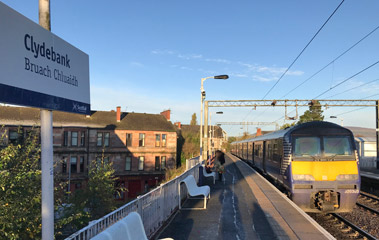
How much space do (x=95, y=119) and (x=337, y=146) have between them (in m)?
Answer: 33.9

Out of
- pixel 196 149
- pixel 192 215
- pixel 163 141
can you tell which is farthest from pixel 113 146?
pixel 192 215

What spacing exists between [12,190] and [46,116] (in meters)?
3.81

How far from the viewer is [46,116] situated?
139 inches

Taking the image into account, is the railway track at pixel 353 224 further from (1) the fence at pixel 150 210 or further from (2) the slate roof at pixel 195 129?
(2) the slate roof at pixel 195 129

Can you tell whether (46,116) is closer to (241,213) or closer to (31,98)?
(31,98)

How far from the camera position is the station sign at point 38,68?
272cm

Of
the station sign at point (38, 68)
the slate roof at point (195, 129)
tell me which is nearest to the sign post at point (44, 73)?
the station sign at point (38, 68)

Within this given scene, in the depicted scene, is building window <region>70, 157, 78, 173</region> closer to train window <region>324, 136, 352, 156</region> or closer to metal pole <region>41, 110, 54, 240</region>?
train window <region>324, 136, 352, 156</region>

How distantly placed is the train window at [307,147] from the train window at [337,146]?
279 mm

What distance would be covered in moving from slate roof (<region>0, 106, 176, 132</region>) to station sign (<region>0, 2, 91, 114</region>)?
31.3 meters

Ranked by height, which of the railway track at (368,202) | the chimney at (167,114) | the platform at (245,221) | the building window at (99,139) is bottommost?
the railway track at (368,202)

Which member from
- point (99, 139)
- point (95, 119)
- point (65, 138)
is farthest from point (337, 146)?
point (95, 119)

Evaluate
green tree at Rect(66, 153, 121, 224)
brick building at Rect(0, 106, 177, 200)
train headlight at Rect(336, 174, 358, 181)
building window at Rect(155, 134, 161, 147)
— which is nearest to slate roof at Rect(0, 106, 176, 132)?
brick building at Rect(0, 106, 177, 200)

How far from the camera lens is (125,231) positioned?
4129 mm
